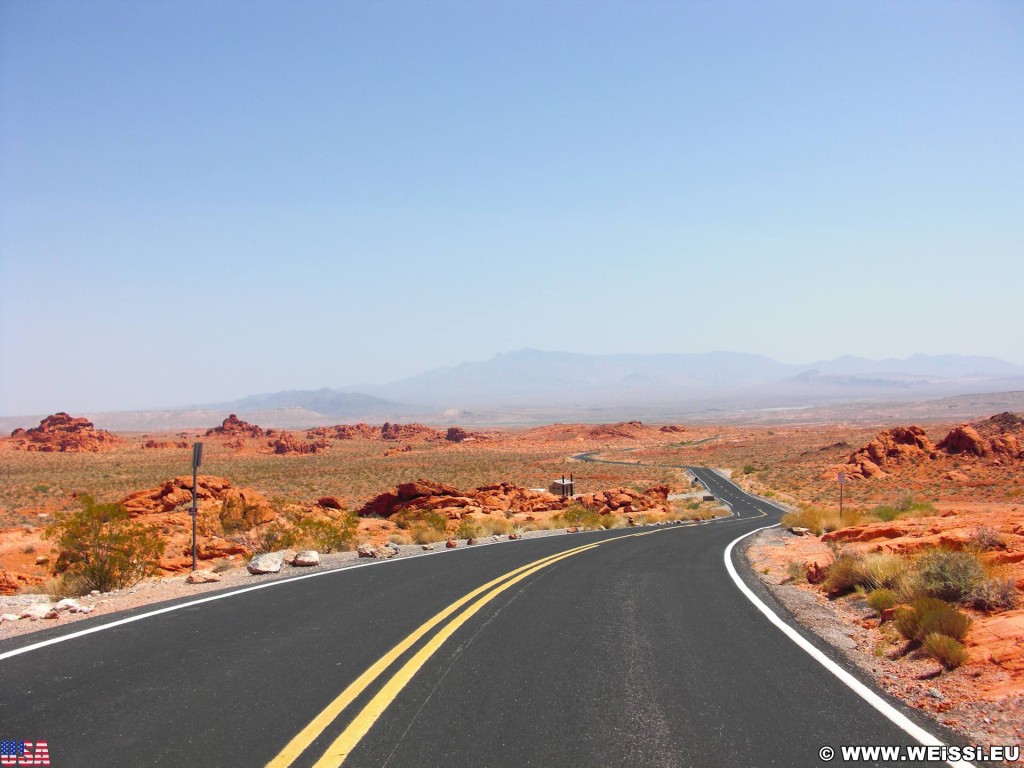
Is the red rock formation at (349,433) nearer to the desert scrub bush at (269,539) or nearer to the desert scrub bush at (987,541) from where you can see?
the desert scrub bush at (269,539)

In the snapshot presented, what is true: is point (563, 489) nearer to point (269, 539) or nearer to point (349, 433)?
point (269, 539)

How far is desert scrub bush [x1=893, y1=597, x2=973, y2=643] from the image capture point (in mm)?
6637

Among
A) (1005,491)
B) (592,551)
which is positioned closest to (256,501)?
(592,551)

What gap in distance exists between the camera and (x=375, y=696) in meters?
5.27

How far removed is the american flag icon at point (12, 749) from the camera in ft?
14.0

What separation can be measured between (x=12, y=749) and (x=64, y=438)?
367ft

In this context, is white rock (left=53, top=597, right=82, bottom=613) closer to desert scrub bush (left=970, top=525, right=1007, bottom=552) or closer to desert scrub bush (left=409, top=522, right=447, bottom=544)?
desert scrub bush (left=409, top=522, right=447, bottom=544)

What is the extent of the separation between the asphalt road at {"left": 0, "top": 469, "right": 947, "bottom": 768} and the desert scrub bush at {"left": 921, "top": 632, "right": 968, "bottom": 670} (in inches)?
43.8

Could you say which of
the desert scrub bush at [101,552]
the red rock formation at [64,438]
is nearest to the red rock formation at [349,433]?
the red rock formation at [64,438]

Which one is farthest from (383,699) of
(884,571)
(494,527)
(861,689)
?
(494,527)

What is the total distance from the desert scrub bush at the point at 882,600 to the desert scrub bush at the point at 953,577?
0.40 m

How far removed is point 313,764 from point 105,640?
13.7 feet

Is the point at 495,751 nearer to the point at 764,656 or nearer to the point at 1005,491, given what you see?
the point at 764,656

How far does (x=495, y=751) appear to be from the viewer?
171 inches
